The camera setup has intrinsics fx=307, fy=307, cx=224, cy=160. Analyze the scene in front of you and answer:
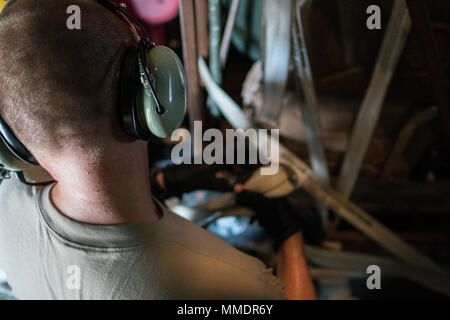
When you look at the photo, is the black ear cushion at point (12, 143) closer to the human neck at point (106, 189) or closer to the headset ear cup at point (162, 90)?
the human neck at point (106, 189)

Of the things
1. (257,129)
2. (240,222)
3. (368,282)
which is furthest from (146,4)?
(368,282)

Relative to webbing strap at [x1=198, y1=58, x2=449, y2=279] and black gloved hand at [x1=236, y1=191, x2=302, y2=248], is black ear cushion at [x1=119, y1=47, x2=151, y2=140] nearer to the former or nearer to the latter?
black gloved hand at [x1=236, y1=191, x2=302, y2=248]

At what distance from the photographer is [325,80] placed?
1952mm

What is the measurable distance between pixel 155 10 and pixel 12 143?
10.3 feet

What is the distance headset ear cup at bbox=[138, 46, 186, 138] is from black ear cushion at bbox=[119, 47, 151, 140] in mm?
19

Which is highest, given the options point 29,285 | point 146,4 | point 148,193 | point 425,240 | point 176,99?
point 146,4

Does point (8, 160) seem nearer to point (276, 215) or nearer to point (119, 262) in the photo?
point (119, 262)

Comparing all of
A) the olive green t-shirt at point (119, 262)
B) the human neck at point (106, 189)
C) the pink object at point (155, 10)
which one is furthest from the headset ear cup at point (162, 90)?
the pink object at point (155, 10)

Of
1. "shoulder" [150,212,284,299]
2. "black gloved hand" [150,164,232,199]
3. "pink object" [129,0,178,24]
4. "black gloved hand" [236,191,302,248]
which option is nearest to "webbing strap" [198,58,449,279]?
"black gloved hand" [236,191,302,248]

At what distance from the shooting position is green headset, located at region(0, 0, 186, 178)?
2.17 ft

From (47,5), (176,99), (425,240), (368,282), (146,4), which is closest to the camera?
(47,5)

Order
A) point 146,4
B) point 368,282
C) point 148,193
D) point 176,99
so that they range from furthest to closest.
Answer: point 146,4 < point 368,282 < point 148,193 < point 176,99

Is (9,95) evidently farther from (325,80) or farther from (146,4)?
(146,4)

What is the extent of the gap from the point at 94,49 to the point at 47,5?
0.40 ft
